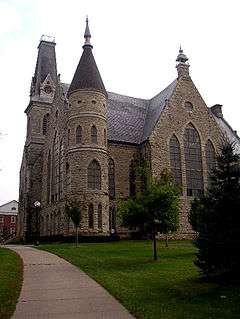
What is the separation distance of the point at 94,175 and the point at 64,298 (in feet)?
94.7

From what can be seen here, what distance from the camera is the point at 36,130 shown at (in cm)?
5888

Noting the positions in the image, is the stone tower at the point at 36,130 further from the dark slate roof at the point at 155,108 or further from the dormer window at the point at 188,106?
the dormer window at the point at 188,106

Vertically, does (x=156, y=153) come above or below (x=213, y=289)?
above

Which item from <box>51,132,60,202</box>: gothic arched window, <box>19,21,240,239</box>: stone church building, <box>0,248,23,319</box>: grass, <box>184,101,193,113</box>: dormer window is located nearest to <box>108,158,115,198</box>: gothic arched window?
<box>19,21,240,239</box>: stone church building

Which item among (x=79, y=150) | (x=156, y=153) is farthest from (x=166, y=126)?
(x=79, y=150)

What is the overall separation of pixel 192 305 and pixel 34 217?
43.9 metres

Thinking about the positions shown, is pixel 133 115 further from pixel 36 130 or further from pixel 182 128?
pixel 36 130

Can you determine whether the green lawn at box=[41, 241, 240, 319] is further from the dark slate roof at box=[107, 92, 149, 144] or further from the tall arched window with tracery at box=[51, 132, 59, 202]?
the tall arched window with tracery at box=[51, 132, 59, 202]

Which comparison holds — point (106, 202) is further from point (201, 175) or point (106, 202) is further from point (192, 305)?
point (192, 305)

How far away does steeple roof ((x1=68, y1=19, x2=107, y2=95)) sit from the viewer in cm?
4116

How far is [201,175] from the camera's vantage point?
149 feet

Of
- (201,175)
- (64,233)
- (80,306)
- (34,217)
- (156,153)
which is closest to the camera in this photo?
(80,306)

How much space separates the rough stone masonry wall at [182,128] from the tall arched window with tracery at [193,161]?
46 centimetres

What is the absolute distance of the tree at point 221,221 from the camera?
12.9 metres
